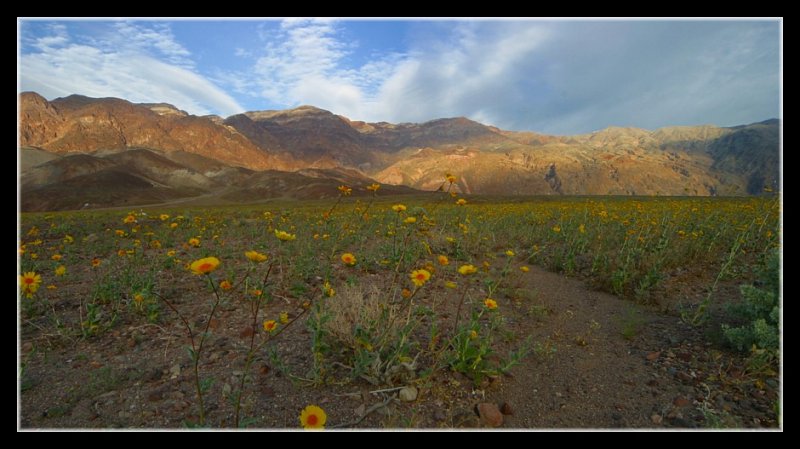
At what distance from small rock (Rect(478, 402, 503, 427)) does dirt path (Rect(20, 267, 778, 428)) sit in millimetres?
40

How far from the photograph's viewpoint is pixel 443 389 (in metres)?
2.53

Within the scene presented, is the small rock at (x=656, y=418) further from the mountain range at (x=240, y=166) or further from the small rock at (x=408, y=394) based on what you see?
the mountain range at (x=240, y=166)

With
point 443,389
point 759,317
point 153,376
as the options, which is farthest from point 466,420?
point 759,317

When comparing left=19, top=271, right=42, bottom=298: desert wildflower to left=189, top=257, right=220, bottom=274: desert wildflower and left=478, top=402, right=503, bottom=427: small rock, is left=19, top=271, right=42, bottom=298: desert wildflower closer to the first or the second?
left=189, top=257, right=220, bottom=274: desert wildflower

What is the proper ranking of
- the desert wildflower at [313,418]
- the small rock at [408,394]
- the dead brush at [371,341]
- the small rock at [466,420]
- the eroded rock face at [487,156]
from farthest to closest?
the eroded rock face at [487,156]
the dead brush at [371,341]
the small rock at [408,394]
the small rock at [466,420]
the desert wildflower at [313,418]

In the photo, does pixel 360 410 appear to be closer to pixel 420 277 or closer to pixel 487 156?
pixel 420 277

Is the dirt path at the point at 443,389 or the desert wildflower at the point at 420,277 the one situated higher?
the desert wildflower at the point at 420,277

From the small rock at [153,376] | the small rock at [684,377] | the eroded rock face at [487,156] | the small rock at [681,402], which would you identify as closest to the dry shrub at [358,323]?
the small rock at [153,376]

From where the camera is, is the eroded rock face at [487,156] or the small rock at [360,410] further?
the eroded rock face at [487,156]

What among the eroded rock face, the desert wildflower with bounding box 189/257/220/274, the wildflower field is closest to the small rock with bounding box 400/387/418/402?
the wildflower field

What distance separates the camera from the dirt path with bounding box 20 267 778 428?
231cm

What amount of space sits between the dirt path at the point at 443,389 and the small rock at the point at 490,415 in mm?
40

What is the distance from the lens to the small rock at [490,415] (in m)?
2.28

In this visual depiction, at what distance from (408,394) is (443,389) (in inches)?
11.2
